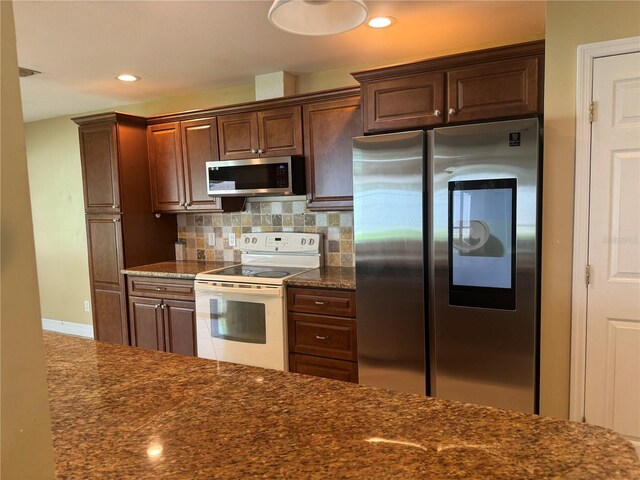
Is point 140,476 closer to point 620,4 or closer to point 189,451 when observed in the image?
point 189,451

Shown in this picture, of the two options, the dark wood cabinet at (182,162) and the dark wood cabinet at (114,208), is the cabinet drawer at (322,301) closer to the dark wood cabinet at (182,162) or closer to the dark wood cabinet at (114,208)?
the dark wood cabinet at (182,162)

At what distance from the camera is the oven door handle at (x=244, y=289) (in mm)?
2881

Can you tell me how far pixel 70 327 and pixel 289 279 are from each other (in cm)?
359

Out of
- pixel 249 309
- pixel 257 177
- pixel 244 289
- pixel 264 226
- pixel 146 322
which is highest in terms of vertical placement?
pixel 257 177

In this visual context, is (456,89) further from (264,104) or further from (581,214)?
(264,104)

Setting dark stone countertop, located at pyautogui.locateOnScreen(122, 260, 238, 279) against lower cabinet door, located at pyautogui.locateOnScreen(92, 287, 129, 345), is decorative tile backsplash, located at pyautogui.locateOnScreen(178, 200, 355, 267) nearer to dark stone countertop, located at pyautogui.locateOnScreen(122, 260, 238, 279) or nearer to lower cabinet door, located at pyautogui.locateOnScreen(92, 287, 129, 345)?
dark stone countertop, located at pyautogui.locateOnScreen(122, 260, 238, 279)

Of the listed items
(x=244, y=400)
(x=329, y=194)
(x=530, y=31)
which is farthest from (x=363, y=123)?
(x=244, y=400)

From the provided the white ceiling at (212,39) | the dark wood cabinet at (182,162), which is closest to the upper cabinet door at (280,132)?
the white ceiling at (212,39)

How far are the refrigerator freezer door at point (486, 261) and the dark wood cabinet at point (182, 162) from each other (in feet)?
6.57

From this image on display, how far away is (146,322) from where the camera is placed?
11.7 feet

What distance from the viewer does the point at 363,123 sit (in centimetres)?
265

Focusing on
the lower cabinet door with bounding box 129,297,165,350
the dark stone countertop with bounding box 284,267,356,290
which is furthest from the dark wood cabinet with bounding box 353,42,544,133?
the lower cabinet door with bounding box 129,297,165,350

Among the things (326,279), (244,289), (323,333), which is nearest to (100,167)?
(244,289)

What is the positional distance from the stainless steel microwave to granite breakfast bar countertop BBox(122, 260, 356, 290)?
632 millimetres
